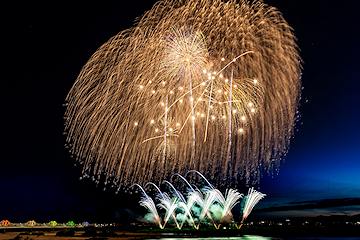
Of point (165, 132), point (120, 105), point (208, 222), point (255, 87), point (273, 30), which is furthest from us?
point (208, 222)

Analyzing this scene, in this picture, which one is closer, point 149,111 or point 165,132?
point 149,111

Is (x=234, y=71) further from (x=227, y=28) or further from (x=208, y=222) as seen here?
(x=208, y=222)

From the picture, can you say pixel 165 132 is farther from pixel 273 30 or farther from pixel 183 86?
pixel 273 30

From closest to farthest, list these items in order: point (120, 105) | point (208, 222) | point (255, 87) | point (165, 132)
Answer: point (255, 87) < point (120, 105) < point (165, 132) < point (208, 222)

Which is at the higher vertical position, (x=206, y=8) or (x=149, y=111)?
(x=206, y=8)

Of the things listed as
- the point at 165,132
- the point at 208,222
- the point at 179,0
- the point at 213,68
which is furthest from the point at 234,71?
the point at 208,222

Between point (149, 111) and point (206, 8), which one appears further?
point (149, 111)

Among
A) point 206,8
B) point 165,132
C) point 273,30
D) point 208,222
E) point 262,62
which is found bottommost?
point 208,222

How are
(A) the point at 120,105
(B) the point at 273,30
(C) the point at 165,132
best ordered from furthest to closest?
(C) the point at 165,132, (A) the point at 120,105, (B) the point at 273,30

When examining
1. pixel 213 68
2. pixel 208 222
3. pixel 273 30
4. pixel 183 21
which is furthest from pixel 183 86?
pixel 208 222
